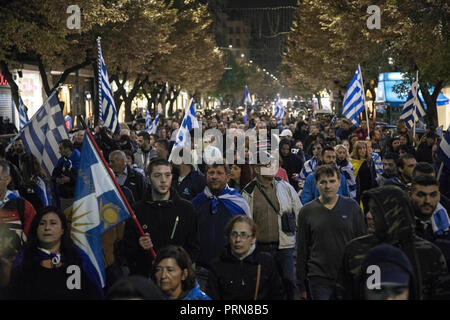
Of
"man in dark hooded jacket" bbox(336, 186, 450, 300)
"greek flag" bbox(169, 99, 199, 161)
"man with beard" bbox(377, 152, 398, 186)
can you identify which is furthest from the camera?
"greek flag" bbox(169, 99, 199, 161)

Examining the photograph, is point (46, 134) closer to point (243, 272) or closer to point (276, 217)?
point (276, 217)

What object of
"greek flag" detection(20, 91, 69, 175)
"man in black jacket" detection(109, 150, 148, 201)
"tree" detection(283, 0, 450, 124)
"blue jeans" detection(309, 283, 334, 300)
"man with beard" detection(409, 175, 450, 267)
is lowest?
"blue jeans" detection(309, 283, 334, 300)

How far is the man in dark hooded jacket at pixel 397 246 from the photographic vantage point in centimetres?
404

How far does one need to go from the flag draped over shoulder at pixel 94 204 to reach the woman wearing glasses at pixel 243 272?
0.95 m

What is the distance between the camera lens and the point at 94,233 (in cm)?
566

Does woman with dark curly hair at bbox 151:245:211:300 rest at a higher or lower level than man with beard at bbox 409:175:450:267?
lower

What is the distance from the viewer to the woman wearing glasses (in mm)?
5262

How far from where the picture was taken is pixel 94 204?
5.75m

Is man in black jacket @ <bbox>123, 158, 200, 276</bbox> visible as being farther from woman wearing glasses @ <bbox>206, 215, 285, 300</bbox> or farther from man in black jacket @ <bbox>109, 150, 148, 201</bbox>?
man in black jacket @ <bbox>109, 150, 148, 201</bbox>

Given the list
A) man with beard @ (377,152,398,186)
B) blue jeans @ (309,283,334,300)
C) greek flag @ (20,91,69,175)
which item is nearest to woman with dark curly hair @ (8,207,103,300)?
blue jeans @ (309,283,334,300)

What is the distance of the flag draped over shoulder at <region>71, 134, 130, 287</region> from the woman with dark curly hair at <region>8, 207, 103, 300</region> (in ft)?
0.49
